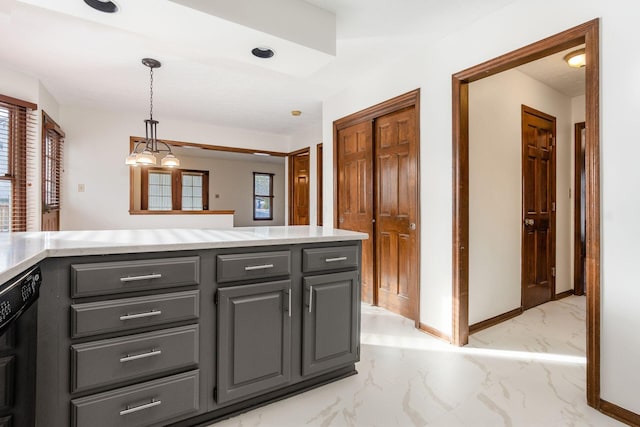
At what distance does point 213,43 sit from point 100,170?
11.4 ft

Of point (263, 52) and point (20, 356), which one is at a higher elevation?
point (263, 52)

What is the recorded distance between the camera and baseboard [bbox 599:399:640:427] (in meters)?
1.64

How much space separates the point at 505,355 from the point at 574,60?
2.61 m

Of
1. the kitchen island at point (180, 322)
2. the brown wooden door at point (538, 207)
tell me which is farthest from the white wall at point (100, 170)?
the brown wooden door at point (538, 207)

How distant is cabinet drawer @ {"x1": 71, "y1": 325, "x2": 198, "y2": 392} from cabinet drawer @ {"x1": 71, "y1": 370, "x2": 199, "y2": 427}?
0.18ft

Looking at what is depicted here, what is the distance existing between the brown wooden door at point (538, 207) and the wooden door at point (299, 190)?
359 cm

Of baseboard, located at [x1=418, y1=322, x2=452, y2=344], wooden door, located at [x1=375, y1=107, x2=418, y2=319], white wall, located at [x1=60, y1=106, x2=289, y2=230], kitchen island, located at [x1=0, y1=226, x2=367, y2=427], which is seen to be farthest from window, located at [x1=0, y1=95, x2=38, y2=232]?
baseboard, located at [x1=418, y1=322, x2=452, y2=344]

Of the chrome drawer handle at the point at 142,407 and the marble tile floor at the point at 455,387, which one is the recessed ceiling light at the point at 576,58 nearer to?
the marble tile floor at the point at 455,387

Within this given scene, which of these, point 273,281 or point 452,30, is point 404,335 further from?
point 452,30

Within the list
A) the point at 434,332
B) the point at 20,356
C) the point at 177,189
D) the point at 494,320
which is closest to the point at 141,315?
the point at 20,356

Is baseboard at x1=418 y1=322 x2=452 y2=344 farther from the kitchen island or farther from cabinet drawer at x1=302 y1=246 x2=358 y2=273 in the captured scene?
cabinet drawer at x1=302 y1=246 x2=358 y2=273

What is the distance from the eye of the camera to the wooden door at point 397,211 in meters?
3.11

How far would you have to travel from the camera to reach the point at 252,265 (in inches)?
65.7

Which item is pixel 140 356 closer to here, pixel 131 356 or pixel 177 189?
pixel 131 356
